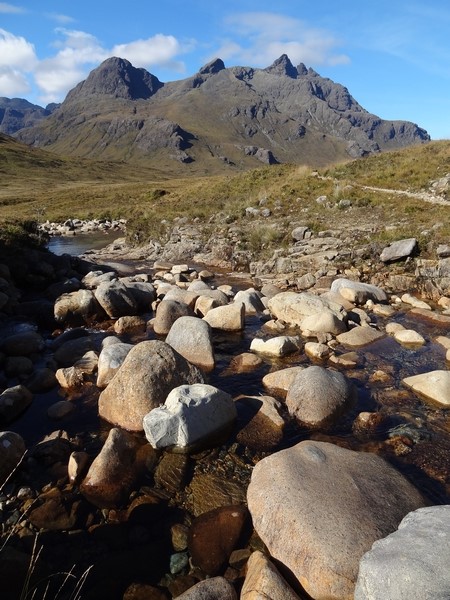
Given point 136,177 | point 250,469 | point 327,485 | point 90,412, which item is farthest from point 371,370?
point 136,177

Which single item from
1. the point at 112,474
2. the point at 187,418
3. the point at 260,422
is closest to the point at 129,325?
the point at 260,422

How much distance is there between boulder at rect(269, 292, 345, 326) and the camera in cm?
1450

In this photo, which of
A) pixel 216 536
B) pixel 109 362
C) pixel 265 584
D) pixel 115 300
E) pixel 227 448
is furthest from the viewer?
pixel 115 300

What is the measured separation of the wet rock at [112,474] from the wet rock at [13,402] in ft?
9.91

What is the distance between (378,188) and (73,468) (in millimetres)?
31077

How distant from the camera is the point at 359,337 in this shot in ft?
42.7

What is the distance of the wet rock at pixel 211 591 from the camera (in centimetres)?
495

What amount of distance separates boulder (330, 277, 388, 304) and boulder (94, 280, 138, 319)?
8.14 m

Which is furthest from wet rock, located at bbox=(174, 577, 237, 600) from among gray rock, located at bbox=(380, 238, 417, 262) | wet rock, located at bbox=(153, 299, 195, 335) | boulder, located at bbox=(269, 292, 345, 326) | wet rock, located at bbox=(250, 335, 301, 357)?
gray rock, located at bbox=(380, 238, 417, 262)

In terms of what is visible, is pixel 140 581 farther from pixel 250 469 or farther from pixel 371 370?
pixel 371 370

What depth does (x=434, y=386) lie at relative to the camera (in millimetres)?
9727

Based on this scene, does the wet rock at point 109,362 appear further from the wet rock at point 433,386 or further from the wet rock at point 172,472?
the wet rock at point 433,386

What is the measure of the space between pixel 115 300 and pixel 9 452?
30.5ft

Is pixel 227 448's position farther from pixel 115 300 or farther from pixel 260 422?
pixel 115 300
